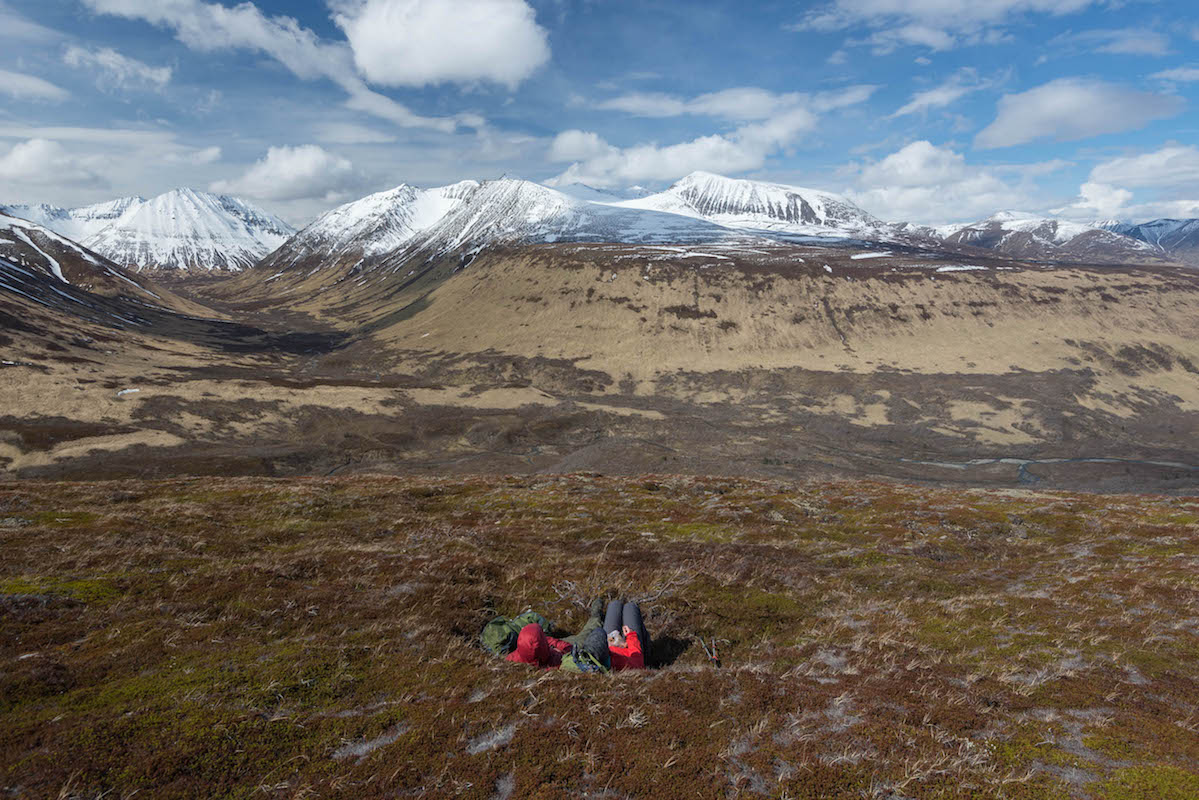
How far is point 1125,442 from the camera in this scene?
105m

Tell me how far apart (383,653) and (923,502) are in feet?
128

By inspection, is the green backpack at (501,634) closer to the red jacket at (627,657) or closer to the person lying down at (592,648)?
the person lying down at (592,648)

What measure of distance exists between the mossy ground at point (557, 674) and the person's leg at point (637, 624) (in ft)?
2.89

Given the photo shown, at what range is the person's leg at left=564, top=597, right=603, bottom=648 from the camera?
11.8 metres

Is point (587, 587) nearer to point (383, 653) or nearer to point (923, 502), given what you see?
point (383, 653)

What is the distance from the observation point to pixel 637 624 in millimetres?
12234

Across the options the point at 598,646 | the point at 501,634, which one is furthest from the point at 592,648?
the point at 501,634

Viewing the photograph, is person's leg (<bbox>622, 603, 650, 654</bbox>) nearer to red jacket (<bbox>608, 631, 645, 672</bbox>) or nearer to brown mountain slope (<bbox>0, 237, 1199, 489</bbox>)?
red jacket (<bbox>608, 631, 645, 672</bbox>)

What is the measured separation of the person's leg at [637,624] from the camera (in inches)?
475

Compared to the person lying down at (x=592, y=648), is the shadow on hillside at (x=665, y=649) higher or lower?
lower

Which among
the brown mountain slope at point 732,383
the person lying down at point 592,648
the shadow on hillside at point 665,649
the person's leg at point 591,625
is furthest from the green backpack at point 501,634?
the brown mountain slope at point 732,383

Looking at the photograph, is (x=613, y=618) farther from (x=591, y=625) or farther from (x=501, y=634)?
(x=501, y=634)

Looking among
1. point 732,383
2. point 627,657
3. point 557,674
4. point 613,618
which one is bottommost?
point 732,383

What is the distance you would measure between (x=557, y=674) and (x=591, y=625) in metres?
2.78
